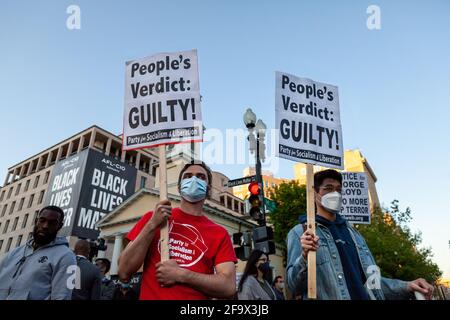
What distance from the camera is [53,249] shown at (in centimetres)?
373

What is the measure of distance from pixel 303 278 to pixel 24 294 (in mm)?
2780

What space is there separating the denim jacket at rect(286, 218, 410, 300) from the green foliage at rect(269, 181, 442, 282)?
1986 centimetres

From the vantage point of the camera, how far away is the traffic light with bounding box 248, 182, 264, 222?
9242mm

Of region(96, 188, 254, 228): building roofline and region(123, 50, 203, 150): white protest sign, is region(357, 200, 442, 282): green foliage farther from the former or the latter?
region(123, 50, 203, 150): white protest sign

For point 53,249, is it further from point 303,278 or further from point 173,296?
point 303,278

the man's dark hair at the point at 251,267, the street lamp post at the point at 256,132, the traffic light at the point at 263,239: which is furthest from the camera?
the street lamp post at the point at 256,132

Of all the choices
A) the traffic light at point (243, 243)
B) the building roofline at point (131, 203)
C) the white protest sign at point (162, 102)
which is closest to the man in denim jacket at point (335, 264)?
the white protest sign at point (162, 102)

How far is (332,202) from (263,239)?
5.25 m

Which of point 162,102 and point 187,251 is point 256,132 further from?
point 187,251

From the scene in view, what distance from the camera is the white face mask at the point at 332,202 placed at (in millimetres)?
3562

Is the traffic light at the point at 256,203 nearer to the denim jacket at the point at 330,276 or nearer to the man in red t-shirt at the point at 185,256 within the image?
the denim jacket at the point at 330,276

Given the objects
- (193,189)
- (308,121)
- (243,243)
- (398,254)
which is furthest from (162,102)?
(398,254)

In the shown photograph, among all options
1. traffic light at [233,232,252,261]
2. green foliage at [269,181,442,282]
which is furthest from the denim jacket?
green foliage at [269,181,442,282]
